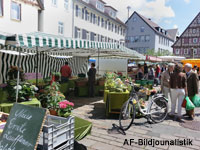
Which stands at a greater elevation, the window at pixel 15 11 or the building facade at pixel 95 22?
the building facade at pixel 95 22

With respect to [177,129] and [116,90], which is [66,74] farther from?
[177,129]

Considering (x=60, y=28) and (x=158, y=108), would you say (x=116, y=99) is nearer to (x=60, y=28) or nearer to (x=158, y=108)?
(x=158, y=108)

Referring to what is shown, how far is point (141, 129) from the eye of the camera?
15.6 feet

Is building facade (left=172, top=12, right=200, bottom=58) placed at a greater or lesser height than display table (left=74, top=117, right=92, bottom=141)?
greater

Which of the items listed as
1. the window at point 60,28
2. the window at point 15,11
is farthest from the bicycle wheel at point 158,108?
the window at point 60,28

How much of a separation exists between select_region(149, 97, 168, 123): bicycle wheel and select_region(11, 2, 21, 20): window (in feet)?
43.8

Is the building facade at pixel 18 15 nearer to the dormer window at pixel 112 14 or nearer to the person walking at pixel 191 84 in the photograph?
the person walking at pixel 191 84

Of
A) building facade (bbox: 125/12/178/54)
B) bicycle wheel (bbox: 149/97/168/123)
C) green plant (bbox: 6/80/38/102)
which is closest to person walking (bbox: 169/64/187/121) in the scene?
bicycle wheel (bbox: 149/97/168/123)

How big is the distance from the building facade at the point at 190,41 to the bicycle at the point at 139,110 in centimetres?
4080

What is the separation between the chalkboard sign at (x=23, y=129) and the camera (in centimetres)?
226

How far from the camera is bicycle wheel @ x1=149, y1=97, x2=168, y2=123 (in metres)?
5.35

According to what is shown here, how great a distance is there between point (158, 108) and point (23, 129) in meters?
4.04

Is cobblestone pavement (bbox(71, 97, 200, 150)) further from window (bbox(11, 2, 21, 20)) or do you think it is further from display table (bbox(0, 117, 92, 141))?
window (bbox(11, 2, 21, 20))

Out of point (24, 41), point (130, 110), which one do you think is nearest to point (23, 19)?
point (24, 41)
